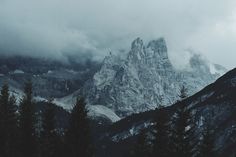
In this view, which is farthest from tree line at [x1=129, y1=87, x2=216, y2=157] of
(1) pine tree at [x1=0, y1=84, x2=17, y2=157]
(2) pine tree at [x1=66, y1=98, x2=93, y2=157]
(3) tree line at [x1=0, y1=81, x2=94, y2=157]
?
(1) pine tree at [x1=0, y1=84, x2=17, y2=157]

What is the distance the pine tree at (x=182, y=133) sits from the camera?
123 feet

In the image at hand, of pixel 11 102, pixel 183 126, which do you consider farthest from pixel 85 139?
pixel 11 102

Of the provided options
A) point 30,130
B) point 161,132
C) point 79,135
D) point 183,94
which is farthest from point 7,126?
point 183,94

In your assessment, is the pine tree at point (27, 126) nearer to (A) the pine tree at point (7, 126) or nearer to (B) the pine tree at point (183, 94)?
(A) the pine tree at point (7, 126)

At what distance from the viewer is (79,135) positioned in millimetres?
38000

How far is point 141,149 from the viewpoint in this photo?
5853cm

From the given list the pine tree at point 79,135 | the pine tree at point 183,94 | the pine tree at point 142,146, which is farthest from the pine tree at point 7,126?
the pine tree at point 183,94

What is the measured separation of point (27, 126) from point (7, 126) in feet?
11.4

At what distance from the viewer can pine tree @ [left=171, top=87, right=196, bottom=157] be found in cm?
3738

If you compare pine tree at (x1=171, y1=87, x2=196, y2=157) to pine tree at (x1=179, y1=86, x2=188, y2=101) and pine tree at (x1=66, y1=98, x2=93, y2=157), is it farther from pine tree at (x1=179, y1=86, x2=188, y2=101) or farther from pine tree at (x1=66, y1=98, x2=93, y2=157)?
pine tree at (x1=66, y1=98, x2=93, y2=157)

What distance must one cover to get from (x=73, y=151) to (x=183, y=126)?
7869 millimetres

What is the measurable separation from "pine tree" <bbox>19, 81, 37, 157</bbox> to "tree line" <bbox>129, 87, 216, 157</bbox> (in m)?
11.7

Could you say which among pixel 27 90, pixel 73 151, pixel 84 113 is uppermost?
pixel 27 90

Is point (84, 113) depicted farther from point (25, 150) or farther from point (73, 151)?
point (25, 150)
